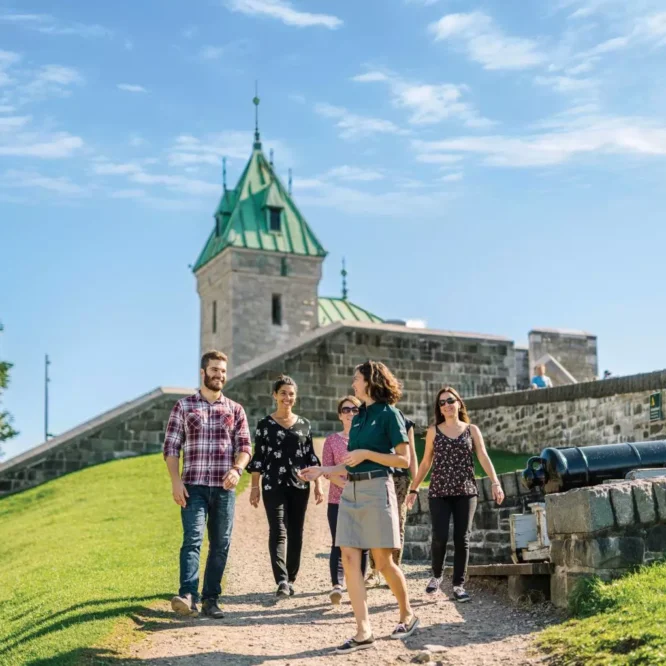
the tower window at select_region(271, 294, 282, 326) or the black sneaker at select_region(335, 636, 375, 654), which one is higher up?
the tower window at select_region(271, 294, 282, 326)

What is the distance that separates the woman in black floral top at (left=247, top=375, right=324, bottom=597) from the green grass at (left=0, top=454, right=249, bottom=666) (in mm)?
954

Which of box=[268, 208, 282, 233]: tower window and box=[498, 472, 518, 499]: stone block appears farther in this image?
box=[268, 208, 282, 233]: tower window

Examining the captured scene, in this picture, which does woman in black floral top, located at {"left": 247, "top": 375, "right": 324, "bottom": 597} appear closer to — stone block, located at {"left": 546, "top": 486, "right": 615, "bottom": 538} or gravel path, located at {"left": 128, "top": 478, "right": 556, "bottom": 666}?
gravel path, located at {"left": 128, "top": 478, "right": 556, "bottom": 666}

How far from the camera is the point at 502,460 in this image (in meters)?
18.8

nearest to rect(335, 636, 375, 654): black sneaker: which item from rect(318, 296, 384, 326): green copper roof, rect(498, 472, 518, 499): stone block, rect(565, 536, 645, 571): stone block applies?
rect(565, 536, 645, 571): stone block

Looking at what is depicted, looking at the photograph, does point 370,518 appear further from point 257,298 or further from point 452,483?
point 257,298

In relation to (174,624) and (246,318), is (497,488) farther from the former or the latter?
(246,318)

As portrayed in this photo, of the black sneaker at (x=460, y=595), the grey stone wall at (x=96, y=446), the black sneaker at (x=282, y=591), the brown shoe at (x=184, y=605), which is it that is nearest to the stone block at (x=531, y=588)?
the black sneaker at (x=460, y=595)

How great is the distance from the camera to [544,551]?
336 inches

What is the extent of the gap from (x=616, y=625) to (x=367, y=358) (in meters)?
16.8

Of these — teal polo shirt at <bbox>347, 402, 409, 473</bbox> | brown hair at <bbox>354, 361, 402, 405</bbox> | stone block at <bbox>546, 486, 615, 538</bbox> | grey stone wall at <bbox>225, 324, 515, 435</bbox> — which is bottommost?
stone block at <bbox>546, 486, 615, 538</bbox>

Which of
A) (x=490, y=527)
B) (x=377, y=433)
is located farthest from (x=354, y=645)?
(x=490, y=527)

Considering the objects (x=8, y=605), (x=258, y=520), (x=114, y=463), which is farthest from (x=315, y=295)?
(x=8, y=605)

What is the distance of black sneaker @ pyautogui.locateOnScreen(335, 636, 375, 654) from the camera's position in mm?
6918
